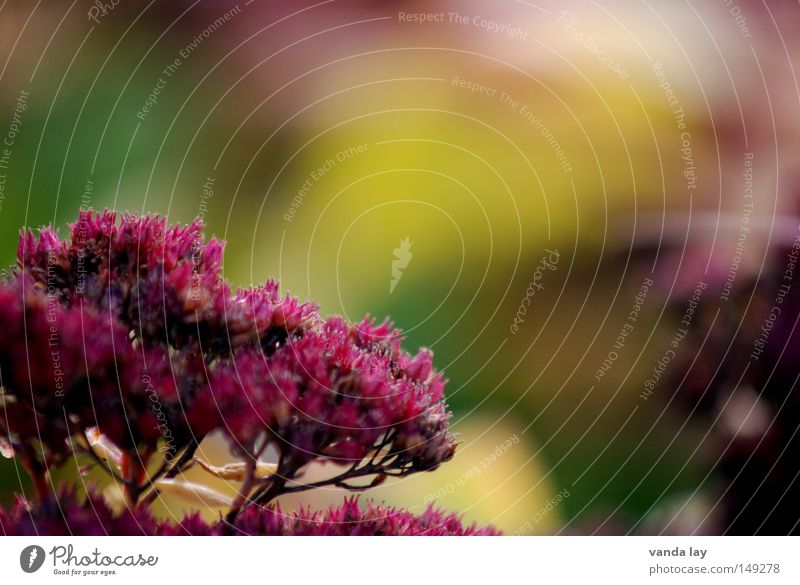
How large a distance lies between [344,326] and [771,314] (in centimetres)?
32

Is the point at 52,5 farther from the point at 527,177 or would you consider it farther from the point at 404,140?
the point at 527,177

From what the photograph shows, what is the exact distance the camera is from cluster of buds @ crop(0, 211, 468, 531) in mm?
373

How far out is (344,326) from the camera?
43 centimetres

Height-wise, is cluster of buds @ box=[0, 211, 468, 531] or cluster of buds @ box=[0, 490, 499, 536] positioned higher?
cluster of buds @ box=[0, 211, 468, 531]

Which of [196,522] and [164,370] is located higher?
[164,370]

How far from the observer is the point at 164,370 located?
375 mm

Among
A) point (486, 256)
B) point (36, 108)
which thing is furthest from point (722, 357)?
point (36, 108)
